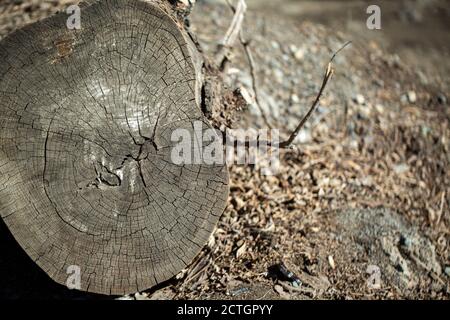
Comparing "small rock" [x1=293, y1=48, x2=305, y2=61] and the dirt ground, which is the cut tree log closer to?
the dirt ground

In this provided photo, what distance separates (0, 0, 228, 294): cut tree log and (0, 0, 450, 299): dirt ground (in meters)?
0.58

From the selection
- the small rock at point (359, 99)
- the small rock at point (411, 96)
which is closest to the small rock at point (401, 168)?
the small rock at point (359, 99)

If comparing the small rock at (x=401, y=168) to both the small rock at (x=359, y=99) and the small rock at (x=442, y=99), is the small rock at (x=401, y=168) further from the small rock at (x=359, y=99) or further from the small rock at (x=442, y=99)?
the small rock at (x=442, y=99)

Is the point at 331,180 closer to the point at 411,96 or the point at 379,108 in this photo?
the point at 379,108

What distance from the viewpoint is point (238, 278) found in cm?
Result: 306

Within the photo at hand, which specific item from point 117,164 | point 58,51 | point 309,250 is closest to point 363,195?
point 309,250

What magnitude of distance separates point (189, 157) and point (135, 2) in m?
0.80

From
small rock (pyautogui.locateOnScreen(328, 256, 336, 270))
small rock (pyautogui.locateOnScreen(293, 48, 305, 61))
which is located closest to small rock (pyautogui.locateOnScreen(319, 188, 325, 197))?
small rock (pyautogui.locateOnScreen(328, 256, 336, 270))

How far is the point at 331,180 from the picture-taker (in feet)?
12.5

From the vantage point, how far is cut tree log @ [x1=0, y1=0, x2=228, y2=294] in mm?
2482

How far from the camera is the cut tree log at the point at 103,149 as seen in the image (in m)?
2.48

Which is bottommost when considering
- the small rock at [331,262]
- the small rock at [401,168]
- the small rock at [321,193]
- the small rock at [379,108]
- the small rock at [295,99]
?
the small rock at [331,262]

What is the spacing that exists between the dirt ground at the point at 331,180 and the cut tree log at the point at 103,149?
0.58 meters

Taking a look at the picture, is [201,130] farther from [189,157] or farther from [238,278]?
[238,278]
